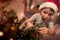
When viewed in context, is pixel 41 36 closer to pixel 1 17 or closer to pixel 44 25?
pixel 44 25

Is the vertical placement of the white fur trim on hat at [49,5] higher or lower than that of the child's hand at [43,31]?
higher

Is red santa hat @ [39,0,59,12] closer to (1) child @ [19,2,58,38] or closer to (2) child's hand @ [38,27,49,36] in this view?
(1) child @ [19,2,58,38]

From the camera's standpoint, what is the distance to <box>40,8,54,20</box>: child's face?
1.25m

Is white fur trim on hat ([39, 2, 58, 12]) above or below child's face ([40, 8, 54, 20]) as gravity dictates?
above

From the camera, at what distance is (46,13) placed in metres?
1.26

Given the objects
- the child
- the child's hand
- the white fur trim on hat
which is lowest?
the child's hand

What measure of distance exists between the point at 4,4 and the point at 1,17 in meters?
0.10

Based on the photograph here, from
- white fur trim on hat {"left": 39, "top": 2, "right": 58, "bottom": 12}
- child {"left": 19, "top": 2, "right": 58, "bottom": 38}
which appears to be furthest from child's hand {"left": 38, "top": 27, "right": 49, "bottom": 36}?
white fur trim on hat {"left": 39, "top": 2, "right": 58, "bottom": 12}

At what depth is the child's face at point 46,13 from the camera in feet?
4.11

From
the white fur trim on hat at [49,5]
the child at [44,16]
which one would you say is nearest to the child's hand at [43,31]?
Answer: the child at [44,16]

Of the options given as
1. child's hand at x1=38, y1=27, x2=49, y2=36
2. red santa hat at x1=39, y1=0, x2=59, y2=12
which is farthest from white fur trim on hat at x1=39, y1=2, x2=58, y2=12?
child's hand at x1=38, y1=27, x2=49, y2=36

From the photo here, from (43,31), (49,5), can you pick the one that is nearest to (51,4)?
(49,5)

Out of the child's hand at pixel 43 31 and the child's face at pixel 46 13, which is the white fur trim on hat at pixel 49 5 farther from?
the child's hand at pixel 43 31

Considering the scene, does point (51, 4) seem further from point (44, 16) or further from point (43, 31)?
point (43, 31)
